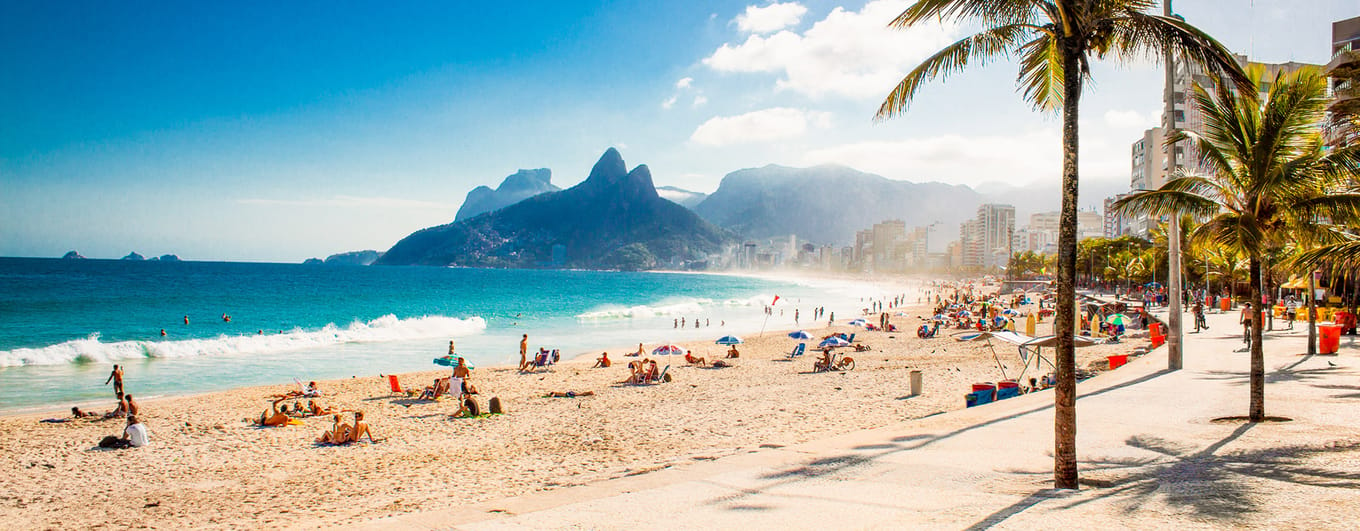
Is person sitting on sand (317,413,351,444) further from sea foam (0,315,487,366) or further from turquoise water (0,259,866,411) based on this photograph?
sea foam (0,315,487,366)

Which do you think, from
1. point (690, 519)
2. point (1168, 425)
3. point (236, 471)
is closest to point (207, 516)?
point (236, 471)

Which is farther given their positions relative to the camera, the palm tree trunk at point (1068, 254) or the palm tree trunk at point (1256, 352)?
the palm tree trunk at point (1256, 352)

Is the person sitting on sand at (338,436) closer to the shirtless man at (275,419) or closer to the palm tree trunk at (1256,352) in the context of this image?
the shirtless man at (275,419)

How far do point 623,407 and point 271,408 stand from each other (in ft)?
28.1

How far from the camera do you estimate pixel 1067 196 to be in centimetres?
527

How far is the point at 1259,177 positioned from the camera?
25.5ft

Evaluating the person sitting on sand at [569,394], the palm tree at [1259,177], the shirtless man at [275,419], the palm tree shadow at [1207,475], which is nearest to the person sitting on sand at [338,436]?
the shirtless man at [275,419]

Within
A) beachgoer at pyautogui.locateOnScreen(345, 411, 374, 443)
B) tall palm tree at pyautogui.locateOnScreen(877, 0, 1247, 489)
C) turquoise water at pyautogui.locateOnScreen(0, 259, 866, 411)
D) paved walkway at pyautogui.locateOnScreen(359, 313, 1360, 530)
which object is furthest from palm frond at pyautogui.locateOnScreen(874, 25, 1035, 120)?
turquoise water at pyautogui.locateOnScreen(0, 259, 866, 411)

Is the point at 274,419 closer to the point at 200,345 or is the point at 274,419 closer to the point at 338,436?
the point at 338,436

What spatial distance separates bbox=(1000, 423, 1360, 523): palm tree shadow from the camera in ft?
17.4

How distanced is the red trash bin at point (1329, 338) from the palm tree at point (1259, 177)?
9196 millimetres

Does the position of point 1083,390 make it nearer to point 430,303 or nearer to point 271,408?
point 271,408

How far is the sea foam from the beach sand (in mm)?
12463

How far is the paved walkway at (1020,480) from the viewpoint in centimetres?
524
